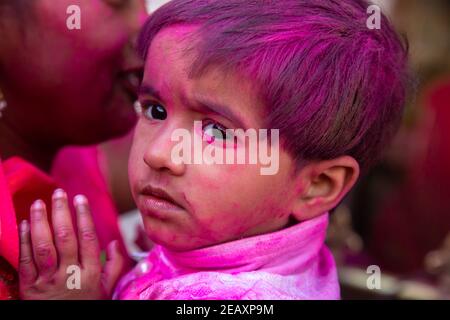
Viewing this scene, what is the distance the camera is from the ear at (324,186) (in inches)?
38.4

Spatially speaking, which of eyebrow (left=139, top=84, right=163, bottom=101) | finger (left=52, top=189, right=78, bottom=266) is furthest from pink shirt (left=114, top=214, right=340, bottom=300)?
eyebrow (left=139, top=84, right=163, bottom=101)

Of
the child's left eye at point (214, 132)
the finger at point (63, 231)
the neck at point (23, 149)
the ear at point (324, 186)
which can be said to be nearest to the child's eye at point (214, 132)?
the child's left eye at point (214, 132)

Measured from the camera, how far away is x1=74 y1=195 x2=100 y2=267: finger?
1.01 meters

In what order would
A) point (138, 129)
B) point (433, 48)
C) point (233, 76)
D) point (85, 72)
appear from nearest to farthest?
1. point (233, 76)
2. point (138, 129)
3. point (85, 72)
4. point (433, 48)

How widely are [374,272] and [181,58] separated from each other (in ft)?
1.89

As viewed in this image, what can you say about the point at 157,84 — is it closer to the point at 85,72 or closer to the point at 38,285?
the point at 85,72

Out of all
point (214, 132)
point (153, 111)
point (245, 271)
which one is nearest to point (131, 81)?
point (153, 111)

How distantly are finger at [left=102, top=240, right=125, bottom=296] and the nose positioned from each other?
10.0 inches

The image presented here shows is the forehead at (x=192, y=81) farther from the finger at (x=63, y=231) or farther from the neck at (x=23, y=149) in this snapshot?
the neck at (x=23, y=149)

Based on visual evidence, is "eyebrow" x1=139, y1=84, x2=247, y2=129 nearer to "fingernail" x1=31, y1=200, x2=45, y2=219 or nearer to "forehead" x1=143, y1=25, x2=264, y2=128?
"forehead" x1=143, y1=25, x2=264, y2=128

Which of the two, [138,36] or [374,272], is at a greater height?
[138,36]

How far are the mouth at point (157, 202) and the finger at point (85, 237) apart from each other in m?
0.11

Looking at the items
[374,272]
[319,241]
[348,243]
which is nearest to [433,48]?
[348,243]

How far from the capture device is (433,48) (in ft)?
9.22
